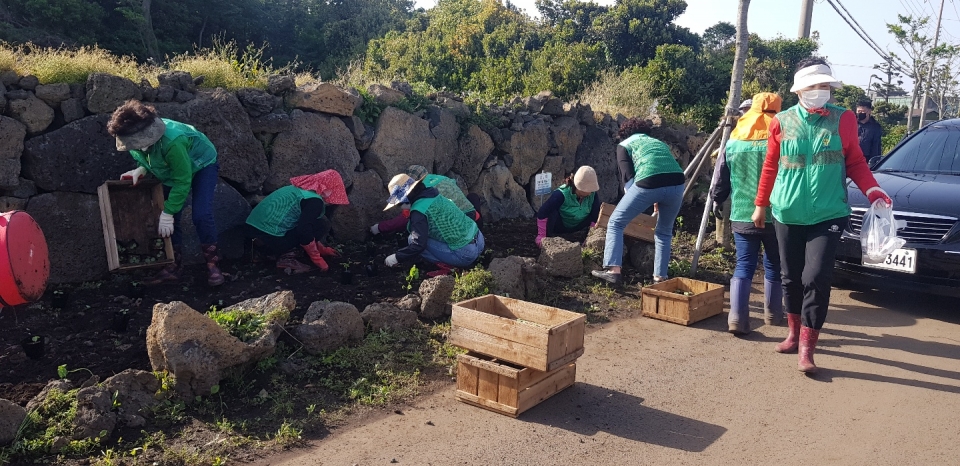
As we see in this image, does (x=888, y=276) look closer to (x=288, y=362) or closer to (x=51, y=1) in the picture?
(x=288, y=362)

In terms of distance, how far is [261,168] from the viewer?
299 inches

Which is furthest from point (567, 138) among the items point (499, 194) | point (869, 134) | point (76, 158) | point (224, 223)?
point (76, 158)

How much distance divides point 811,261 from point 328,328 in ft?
11.0

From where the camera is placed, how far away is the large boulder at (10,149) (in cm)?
605

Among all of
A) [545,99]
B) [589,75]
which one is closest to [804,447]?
[545,99]

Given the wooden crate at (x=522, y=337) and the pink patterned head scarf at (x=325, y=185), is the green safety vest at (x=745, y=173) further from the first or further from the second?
the pink patterned head scarf at (x=325, y=185)

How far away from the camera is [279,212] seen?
6.82m

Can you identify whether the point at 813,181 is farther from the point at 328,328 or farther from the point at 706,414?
the point at 328,328

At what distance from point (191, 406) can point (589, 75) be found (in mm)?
12405

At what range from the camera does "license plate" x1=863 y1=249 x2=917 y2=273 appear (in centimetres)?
634

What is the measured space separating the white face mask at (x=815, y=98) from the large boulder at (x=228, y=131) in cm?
522

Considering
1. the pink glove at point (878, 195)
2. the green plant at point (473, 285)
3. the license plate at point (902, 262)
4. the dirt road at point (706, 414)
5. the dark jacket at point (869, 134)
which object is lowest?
the dirt road at point (706, 414)

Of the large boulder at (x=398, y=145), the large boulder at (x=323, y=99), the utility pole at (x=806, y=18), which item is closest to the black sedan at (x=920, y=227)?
the large boulder at (x=398, y=145)

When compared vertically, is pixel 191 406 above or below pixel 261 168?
below
